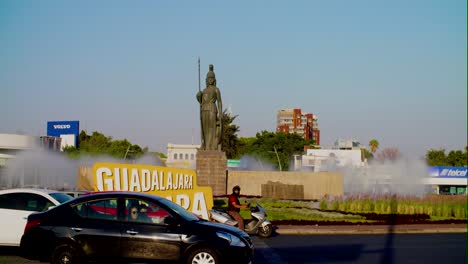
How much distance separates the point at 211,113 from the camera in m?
33.6

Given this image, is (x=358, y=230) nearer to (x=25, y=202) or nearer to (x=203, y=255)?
(x=203, y=255)

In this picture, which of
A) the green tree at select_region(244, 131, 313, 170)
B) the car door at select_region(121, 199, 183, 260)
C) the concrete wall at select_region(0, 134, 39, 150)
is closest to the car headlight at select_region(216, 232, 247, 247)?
the car door at select_region(121, 199, 183, 260)

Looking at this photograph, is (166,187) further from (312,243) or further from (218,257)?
(218,257)

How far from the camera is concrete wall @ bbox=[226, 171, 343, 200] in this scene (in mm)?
→ 41719

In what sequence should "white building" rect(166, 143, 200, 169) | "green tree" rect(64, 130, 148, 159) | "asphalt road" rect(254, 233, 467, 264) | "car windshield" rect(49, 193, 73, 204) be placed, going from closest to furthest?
"asphalt road" rect(254, 233, 467, 264)
"car windshield" rect(49, 193, 73, 204)
"green tree" rect(64, 130, 148, 159)
"white building" rect(166, 143, 200, 169)

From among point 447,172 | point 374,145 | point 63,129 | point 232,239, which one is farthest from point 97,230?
point 374,145

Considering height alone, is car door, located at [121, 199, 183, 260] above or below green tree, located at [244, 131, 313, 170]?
below

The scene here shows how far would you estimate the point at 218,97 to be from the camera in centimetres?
3359

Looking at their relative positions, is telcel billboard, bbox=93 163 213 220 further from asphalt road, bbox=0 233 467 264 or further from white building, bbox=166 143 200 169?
white building, bbox=166 143 200 169

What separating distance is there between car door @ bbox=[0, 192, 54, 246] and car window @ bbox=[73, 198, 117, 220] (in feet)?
9.48

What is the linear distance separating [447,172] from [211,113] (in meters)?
63.9

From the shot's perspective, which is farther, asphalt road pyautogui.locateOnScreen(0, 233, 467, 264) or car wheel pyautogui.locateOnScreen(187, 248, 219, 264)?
asphalt road pyautogui.locateOnScreen(0, 233, 467, 264)

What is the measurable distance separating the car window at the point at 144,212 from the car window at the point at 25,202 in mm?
3679

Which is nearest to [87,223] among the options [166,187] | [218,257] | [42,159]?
[218,257]
